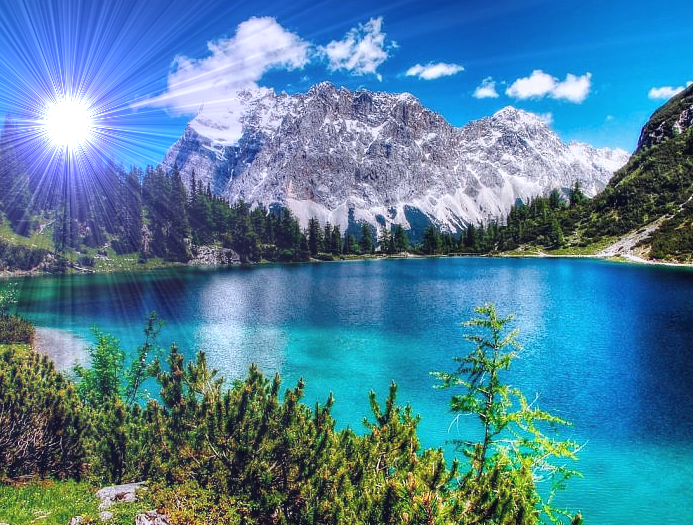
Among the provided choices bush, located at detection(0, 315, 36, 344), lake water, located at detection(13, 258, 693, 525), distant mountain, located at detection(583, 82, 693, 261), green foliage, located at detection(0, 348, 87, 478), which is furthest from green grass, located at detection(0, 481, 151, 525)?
distant mountain, located at detection(583, 82, 693, 261)

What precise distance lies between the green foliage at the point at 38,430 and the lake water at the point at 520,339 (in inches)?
695

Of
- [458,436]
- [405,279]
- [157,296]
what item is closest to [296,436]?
[458,436]

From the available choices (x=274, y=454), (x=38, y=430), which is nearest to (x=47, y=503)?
(x=38, y=430)

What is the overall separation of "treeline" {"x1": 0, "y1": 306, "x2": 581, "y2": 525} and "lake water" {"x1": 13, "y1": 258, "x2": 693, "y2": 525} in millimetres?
7779

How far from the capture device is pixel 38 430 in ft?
60.8

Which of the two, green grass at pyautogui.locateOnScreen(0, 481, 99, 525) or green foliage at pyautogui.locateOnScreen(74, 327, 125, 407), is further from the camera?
green foliage at pyautogui.locateOnScreen(74, 327, 125, 407)

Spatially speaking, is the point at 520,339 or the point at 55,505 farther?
the point at 520,339

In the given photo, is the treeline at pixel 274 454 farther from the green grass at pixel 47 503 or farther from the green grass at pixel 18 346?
the green grass at pixel 18 346

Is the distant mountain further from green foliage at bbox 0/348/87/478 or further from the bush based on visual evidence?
the bush

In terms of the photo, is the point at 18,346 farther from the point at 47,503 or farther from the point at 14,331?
the point at 47,503

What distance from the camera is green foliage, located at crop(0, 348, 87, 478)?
17.9 m

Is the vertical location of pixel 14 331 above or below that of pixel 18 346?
above

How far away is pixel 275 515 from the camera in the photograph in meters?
14.6

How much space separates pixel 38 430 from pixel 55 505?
477 cm
